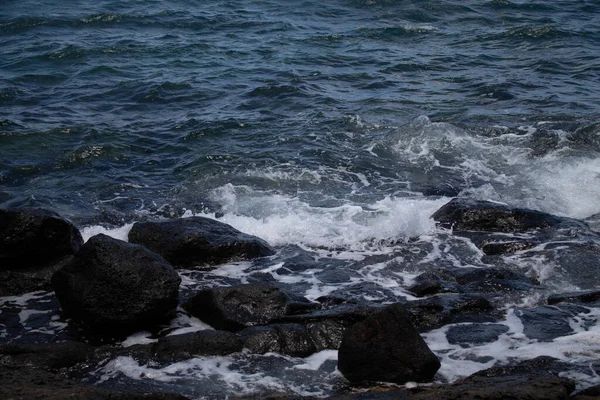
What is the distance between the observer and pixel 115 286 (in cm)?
789

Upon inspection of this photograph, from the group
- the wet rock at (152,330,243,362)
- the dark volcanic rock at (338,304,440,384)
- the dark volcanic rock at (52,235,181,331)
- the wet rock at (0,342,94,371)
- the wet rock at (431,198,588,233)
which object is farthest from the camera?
the wet rock at (431,198,588,233)

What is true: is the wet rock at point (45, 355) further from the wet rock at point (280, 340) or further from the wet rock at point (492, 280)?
the wet rock at point (492, 280)

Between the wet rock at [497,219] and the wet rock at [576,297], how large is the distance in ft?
7.31

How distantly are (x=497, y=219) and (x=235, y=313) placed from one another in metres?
4.43

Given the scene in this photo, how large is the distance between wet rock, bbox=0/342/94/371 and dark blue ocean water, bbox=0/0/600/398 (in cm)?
36

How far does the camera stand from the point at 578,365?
6.91m

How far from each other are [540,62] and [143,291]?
1336 cm

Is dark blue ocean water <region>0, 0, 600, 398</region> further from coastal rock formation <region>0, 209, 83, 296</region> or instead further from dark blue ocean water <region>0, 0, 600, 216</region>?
coastal rock formation <region>0, 209, 83, 296</region>

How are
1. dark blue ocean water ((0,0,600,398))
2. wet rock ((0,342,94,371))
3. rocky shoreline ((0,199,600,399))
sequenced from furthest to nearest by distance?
dark blue ocean water ((0,0,600,398)) → wet rock ((0,342,94,371)) → rocky shoreline ((0,199,600,399))

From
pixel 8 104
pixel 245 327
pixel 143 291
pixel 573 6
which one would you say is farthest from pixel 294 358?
pixel 573 6

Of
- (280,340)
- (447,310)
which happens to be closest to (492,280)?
(447,310)

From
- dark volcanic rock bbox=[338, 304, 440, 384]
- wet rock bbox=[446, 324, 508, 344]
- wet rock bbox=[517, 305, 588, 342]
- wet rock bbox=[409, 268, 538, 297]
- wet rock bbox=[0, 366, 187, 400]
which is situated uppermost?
wet rock bbox=[0, 366, 187, 400]

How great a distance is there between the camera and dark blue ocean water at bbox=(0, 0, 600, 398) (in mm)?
9109

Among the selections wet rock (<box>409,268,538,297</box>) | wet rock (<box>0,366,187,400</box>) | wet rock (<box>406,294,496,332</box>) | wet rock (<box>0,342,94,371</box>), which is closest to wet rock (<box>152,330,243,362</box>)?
wet rock (<box>0,342,94,371</box>)
